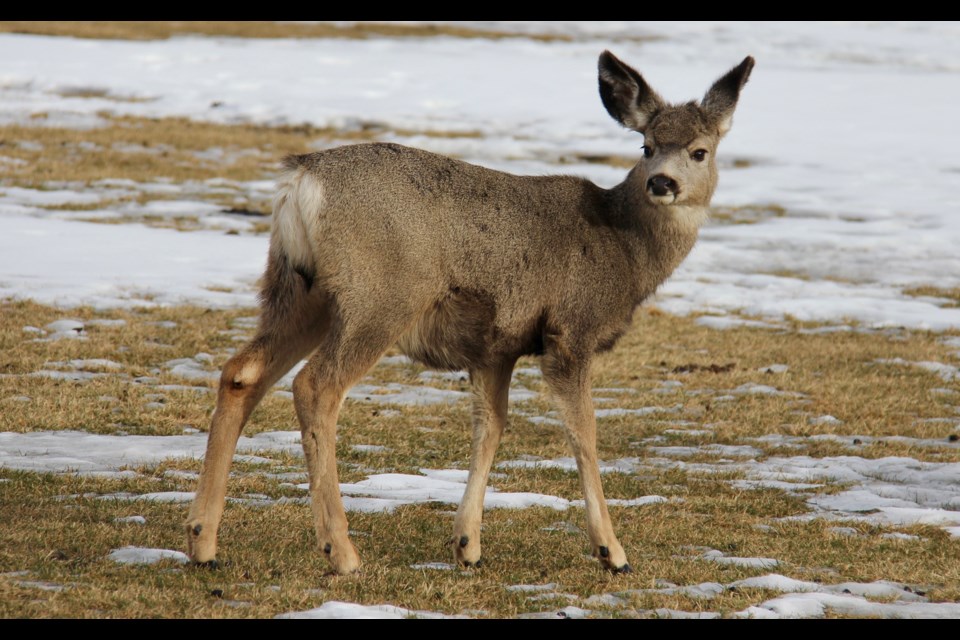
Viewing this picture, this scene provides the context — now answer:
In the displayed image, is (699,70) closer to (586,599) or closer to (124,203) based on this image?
(124,203)

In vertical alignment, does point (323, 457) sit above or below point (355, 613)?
above

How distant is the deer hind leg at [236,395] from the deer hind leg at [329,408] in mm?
313

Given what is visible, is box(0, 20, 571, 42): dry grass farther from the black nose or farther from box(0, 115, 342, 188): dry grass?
the black nose

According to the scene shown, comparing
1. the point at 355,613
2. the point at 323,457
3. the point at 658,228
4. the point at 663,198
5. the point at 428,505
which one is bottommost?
the point at 428,505

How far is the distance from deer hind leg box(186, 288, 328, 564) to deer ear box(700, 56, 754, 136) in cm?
300

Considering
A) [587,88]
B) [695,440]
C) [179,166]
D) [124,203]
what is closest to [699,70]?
[587,88]

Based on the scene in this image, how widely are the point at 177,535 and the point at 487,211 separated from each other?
8.64 ft

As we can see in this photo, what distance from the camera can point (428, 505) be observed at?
8094 millimetres

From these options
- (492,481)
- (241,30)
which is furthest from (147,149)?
(241,30)

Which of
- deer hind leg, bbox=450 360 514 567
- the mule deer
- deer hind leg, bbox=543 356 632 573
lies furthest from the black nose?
deer hind leg, bbox=450 360 514 567

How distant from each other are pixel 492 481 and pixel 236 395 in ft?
9.45

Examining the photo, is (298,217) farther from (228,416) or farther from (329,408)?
(228,416)

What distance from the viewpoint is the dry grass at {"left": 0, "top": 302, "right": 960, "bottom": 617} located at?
20.0 feet

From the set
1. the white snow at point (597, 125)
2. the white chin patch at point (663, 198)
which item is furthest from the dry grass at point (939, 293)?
the white chin patch at point (663, 198)
